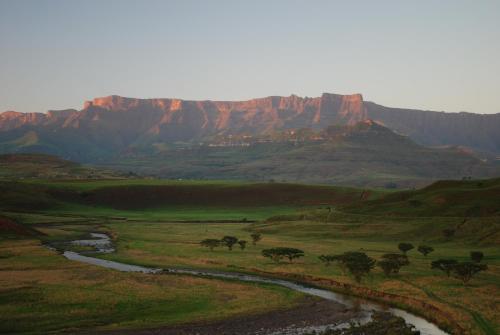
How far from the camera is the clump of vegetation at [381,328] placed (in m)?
43.1

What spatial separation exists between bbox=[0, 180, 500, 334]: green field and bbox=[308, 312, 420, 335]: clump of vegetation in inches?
184

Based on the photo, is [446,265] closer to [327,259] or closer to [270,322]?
[327,259]

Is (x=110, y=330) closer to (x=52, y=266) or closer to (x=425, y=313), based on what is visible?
(x=425, y=313)

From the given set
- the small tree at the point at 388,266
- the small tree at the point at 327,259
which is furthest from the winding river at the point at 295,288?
the small tree at the point at 327,259

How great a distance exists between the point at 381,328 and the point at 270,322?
9551 mm

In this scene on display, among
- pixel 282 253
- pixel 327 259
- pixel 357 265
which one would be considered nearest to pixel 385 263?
pixel 357 265

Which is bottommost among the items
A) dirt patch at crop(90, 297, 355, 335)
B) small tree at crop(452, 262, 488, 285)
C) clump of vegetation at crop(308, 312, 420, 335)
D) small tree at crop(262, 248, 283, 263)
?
small tree at crop(262, 248, 283, 263)

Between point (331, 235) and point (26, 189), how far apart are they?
122067 millimetres

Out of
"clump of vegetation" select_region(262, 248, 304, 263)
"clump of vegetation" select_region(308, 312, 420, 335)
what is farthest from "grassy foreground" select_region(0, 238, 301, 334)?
"clump of vegetation" select_region(262, 248, 304, 263)

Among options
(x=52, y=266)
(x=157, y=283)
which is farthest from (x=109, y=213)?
(x=157, y=283)

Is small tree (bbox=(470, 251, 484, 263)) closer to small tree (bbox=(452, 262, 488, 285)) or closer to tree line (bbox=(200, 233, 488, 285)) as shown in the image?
tree line (bbox=(200, 233, 488, 285))

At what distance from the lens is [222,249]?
96.5 meters

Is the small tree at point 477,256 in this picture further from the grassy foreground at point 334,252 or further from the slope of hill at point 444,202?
the slope of hill at point 444,202

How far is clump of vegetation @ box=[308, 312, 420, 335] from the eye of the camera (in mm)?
43062
